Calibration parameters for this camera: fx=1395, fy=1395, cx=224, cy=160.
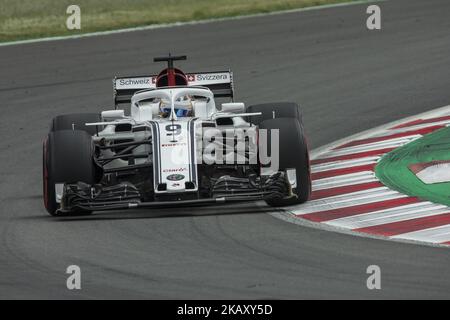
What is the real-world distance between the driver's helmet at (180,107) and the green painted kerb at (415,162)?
2.12 m

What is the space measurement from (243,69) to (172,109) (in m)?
8.30

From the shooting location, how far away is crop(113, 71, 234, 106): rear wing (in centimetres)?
1584

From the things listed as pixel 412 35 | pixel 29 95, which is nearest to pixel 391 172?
pixel 29 95

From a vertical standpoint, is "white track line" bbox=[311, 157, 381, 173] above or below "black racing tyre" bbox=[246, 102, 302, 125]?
below

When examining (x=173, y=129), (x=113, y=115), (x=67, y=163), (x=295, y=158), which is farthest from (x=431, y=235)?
(x=113, y=115)

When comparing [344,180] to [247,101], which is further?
[247,101]

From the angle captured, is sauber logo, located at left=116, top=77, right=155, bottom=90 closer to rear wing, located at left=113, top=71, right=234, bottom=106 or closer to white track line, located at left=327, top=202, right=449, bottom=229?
rear wing, located at left=113, top=71, right=234, bottom=106

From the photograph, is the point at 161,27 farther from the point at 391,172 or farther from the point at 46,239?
the point at 46,239

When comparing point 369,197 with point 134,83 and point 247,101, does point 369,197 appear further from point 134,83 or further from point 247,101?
point 247,101

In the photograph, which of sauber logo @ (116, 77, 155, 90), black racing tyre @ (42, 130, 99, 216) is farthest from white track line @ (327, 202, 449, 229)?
sauber logo @ (116, 77, 155, 90)

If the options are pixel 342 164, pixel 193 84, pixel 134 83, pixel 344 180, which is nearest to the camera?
pixel 344 180

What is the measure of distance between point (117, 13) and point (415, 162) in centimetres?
1472

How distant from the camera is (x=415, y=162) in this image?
15117mm

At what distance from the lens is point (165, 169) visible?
1317 cm
